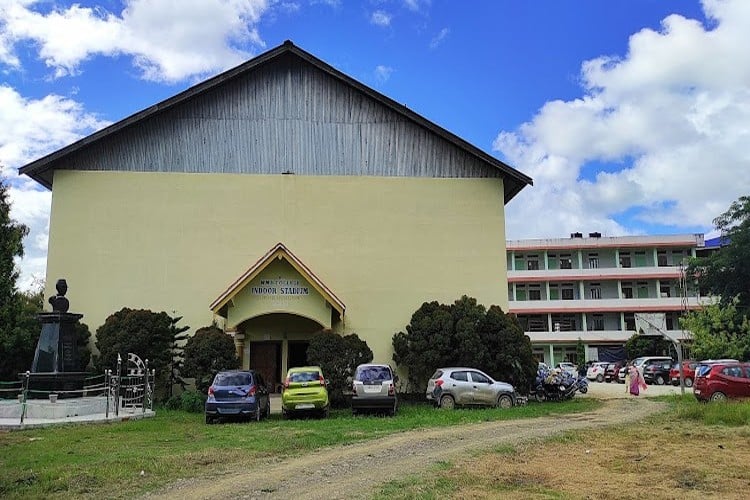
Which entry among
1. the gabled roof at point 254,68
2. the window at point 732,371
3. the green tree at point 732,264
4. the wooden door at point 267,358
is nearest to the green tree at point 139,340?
the wooden door at point 267,358

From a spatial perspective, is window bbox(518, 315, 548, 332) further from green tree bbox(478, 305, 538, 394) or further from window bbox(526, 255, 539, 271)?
green tree bbox(478, 305, 538, 394)

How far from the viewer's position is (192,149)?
25.0 metres

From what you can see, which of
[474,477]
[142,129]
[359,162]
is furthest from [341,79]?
[474,477]

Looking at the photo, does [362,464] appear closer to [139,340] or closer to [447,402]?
[447,402]

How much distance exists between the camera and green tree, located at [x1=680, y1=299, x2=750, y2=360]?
35375mm

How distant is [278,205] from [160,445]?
1330 centimetres

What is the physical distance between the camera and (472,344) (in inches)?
869

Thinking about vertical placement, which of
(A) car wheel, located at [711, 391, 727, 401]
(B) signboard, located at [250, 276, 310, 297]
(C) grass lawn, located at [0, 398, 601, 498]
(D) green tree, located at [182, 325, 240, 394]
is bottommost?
(C) grass lawn, located at [0, 398, 601, 498]

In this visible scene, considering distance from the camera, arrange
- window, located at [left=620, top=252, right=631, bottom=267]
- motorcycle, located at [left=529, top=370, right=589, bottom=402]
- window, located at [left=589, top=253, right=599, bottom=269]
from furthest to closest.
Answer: window, located at [left=589, top=253, right=599, bottom=269] → window, located at [left=620, top=252, right=631, bottom=267] → motorcycle, located at [left=529, top=370, right=589, bottom=402]

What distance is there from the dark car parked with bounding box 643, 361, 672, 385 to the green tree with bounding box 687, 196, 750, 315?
352 inches

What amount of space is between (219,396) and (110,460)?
6746 millimetres

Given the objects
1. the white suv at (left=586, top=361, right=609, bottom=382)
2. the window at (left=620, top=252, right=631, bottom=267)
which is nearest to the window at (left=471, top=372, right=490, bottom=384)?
the white suv at (left=586, top=361, right=609, bottom=382)

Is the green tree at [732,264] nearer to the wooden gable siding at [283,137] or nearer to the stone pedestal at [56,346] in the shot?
the wooden gable siding at [283,137]

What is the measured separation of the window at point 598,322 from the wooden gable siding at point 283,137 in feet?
119
